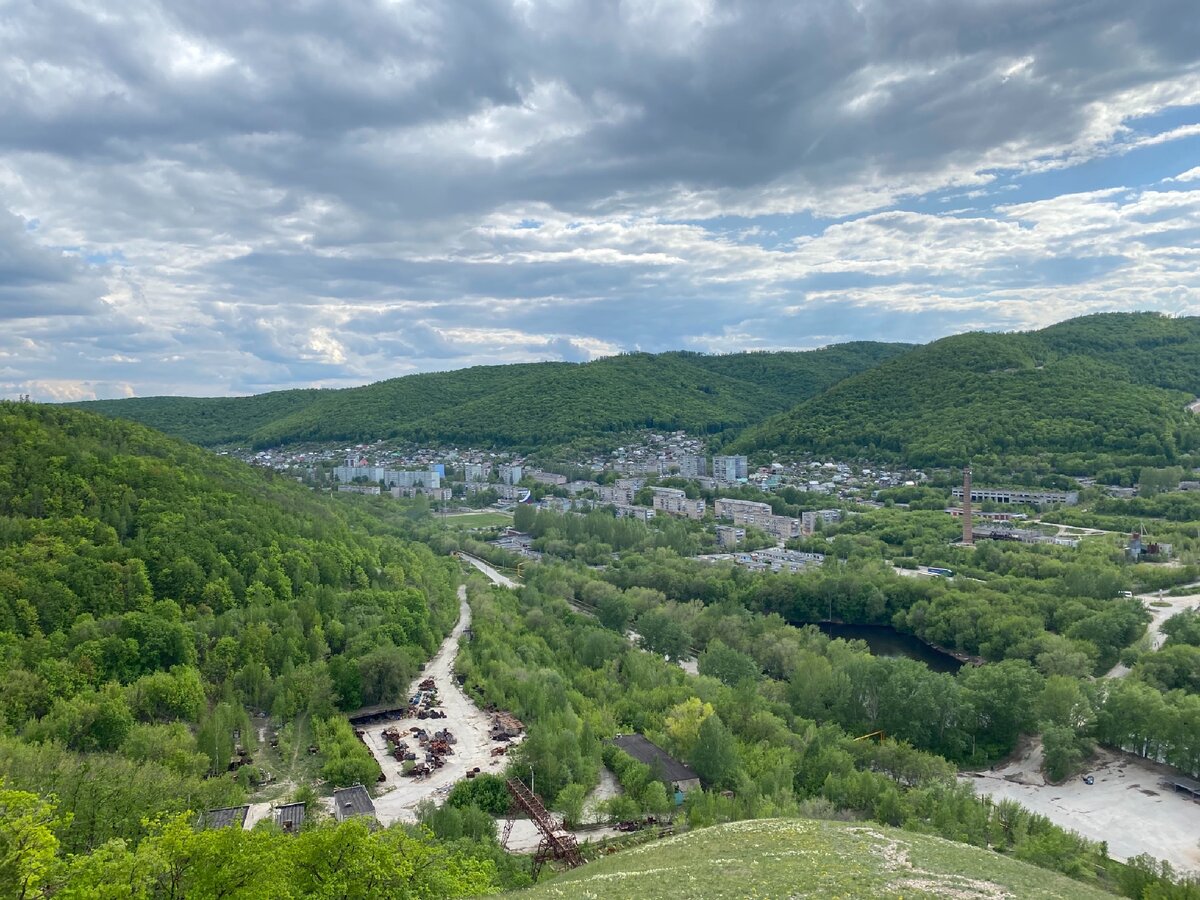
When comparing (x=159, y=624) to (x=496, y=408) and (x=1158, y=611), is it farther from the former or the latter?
(x=496, y=408)

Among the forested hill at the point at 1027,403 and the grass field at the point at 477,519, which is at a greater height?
the forested hill at the point at 1027,403

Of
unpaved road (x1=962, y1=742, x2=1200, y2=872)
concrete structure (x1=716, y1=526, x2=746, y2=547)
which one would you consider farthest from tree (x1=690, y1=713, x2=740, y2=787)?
concrete structure (x1=716, y1=526, x2=746, y2=547)

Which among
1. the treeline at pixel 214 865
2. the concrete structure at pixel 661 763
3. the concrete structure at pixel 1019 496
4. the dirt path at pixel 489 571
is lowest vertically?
the dirt path at pixel 489 571

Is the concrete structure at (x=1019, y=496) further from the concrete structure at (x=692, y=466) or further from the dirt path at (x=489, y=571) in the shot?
the dirt path at (x=489, y=571)

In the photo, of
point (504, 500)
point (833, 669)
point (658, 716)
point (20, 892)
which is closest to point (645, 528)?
point (504, 500)

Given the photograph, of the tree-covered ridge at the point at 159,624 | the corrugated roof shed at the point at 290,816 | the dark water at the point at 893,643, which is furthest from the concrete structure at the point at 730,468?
the corrugated roof shed at the point at 290,816

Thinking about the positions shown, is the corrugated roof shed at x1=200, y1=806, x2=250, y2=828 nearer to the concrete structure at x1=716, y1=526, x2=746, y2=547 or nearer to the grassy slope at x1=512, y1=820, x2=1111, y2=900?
the grassy slope at x1=512, y1=820, x2=1111, y2=900

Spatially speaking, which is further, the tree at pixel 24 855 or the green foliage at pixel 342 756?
the green foliage at pixel 342 756
